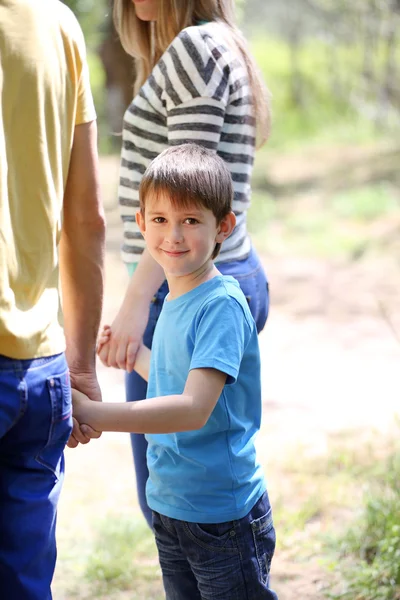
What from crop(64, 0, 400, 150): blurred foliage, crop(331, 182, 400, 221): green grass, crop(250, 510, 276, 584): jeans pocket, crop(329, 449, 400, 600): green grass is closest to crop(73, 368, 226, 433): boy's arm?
crop(250, 510, 276, 584): jeans pocket

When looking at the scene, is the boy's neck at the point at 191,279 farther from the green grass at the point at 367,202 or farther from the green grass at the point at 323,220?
the green grass at the point at 367,202

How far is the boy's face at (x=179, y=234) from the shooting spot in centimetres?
158

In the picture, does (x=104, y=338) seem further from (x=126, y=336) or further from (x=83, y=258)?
(x=83, y=258)

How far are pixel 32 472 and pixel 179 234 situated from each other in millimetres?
499

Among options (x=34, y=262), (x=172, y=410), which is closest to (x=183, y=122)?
(x=34, y=262)

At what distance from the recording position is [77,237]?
174 cm

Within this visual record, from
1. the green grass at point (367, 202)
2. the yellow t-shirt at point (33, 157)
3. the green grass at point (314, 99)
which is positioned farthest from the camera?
the green grass at point (314, 99)

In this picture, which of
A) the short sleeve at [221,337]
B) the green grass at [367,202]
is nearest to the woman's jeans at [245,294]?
the short sleeve at [221,337]

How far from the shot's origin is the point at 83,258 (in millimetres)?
1760

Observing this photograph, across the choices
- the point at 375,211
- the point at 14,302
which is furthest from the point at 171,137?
the point at 375,211

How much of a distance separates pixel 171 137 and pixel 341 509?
1907 millimetres

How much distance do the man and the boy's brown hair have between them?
0.13 metres

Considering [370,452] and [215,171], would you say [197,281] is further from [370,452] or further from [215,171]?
[370,452]

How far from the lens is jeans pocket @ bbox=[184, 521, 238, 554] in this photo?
163 cm
